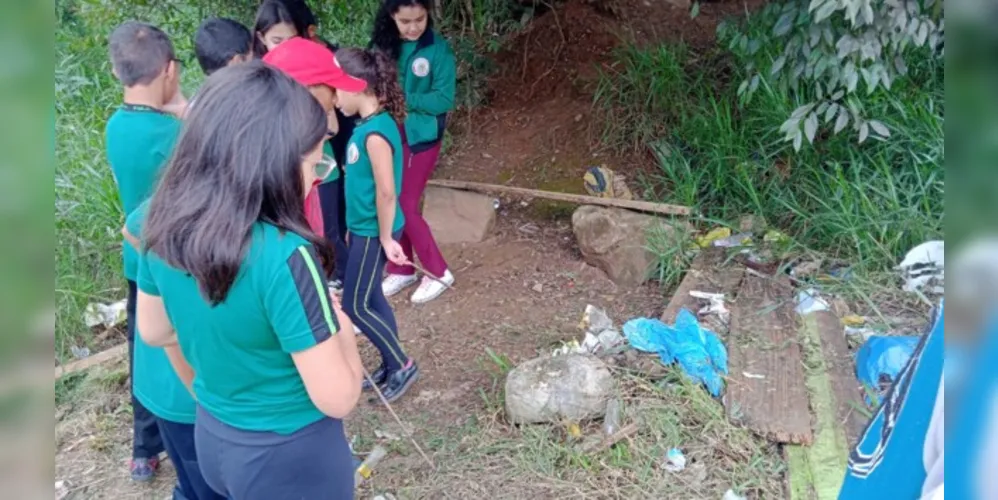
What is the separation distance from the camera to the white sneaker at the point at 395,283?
14.4 feet

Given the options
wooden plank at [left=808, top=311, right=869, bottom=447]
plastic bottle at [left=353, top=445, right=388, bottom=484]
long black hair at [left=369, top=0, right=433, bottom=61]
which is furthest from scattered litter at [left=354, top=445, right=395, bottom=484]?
long black hair at [left=369, top=0, right=433, bottom=61]

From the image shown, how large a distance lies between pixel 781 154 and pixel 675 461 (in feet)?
8.59

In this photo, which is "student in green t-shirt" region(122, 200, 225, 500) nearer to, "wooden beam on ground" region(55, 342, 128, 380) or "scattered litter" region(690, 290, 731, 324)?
"wooden beam on ground" region(55, 342, 128, 380)

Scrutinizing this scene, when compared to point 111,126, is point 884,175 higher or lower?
lower

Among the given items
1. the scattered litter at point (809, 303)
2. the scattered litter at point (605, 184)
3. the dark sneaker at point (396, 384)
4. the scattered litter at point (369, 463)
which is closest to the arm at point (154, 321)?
the scattered litter at point (369, 463)

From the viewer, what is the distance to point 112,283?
448cm

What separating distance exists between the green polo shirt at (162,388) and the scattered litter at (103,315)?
2229mm

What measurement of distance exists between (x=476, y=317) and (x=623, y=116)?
2098 mm

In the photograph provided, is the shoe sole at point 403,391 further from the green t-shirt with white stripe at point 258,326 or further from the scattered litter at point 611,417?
the green t-shirt with white stripe at point 258,326

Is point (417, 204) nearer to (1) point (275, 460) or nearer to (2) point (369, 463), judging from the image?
(2) point (369, 463)

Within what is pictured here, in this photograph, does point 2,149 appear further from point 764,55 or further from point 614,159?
point 614,159

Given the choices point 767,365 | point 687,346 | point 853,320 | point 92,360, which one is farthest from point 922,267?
point 92,360

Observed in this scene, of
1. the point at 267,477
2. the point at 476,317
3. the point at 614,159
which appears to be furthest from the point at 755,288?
the point at 267,477

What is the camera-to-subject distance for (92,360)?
12.5 feet
